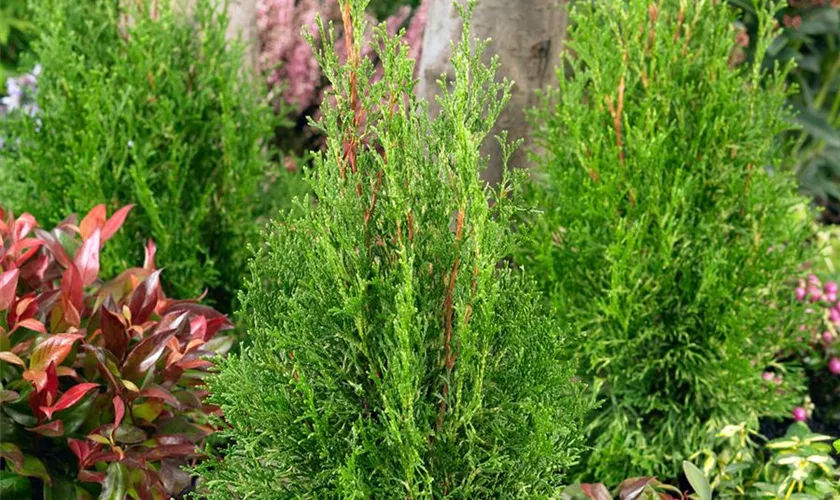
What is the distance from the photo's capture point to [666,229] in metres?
2.89

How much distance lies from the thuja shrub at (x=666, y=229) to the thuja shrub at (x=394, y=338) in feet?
3.44

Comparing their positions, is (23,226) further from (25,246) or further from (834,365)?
(834,365)

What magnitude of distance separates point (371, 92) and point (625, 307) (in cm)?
144

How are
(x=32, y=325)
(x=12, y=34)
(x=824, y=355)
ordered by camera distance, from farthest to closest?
1. (x=12, y=34)
2. (x=824, y=355)
3. (x=32, y=325)

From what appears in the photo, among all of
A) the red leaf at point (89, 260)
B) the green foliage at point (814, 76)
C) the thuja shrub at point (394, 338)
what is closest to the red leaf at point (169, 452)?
the thuja shrub at point (394, 338)

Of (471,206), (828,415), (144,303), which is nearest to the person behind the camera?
(471,206)

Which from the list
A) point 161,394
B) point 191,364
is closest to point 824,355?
point 191,364

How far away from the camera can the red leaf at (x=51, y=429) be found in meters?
2.26

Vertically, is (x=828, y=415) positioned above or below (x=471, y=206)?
below

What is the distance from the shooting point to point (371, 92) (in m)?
1.76

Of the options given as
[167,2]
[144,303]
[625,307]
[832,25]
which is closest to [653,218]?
[625,307]

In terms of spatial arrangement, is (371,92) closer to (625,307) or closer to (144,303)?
(144,303)

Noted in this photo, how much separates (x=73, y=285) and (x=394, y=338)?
1169 millimetres

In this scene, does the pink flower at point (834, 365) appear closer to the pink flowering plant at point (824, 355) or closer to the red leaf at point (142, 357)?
the pink flowering plant at point (824, 355)
